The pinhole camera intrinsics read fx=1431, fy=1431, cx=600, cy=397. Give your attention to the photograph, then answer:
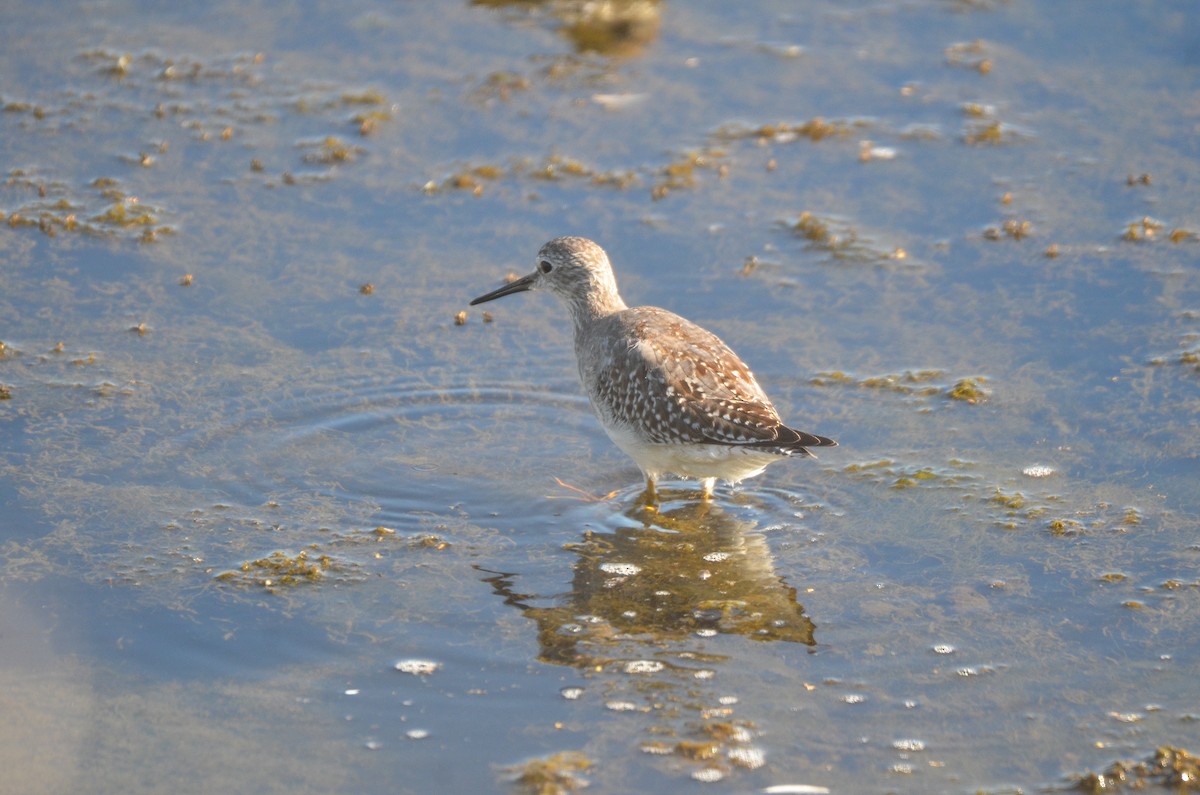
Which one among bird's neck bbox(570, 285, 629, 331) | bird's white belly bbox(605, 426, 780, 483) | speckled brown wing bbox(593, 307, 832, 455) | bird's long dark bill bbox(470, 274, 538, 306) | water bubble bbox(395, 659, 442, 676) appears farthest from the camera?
bird's long dark bill bbox(470, 274, 538, 306)

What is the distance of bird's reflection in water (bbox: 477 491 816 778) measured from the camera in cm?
546

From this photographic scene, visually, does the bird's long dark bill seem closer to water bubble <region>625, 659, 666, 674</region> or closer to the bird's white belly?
the bird's white belly

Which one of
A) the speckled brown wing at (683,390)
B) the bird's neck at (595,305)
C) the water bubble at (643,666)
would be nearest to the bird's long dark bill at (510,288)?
the bird's neck at (595,305)

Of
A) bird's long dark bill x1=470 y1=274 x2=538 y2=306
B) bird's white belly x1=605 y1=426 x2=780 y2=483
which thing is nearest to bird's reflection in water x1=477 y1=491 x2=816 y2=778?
bird's white belly x1=605 y1=426 x2=780 y2=483

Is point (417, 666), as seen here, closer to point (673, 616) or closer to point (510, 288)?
point (673, 616)

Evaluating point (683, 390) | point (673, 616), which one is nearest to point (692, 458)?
point (683, 390)

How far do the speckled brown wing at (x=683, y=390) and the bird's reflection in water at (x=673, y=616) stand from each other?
51 centimetres

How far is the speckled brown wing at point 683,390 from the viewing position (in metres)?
6.76

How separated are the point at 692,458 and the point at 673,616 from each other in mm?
1000

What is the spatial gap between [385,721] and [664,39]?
7.80 meters

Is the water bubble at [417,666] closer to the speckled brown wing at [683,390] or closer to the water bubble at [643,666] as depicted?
the water bubble at [643,666]

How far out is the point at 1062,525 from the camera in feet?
22.4

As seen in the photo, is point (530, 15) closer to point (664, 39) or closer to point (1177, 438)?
point (664, 39)

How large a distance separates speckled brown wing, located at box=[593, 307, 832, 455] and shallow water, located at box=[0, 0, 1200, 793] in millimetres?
529
